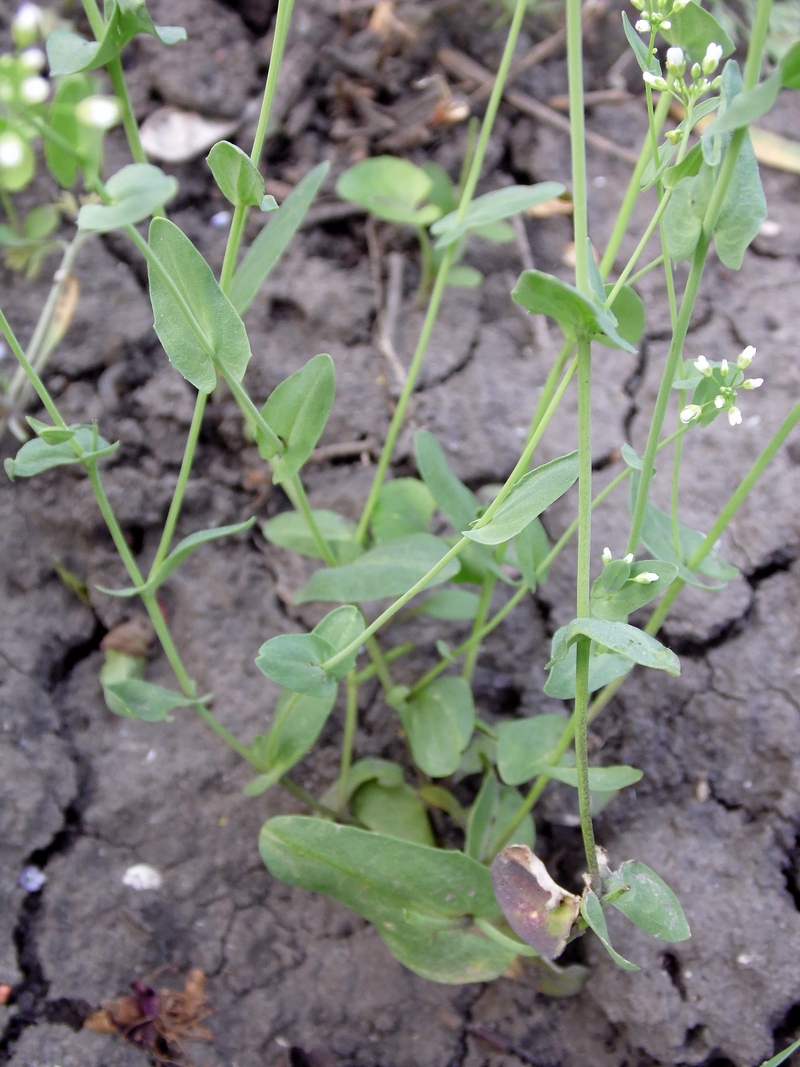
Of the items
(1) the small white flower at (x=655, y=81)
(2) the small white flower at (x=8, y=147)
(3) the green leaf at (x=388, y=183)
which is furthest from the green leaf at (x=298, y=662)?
(3) the green leaf at (x=388, y=183)

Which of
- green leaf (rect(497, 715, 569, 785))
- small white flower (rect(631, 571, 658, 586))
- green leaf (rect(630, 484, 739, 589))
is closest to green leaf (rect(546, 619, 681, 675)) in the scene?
small white flower (rect(631, 571, 658, 586))

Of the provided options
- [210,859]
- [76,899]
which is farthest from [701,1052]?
[76,899]

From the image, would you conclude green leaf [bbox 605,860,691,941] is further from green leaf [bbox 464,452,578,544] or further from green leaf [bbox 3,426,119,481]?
green leaf [bbox 3,426,119,481]

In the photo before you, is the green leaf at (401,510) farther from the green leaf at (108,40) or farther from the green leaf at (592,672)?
the green leaf at (108,40)

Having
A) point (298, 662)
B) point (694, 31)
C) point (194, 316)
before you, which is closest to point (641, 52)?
point (694, 31)

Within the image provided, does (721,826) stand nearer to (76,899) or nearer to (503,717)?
(503,717)

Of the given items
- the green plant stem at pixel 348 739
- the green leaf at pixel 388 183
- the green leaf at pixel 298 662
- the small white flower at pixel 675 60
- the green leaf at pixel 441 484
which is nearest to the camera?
the small white flower at pixel 675 60
